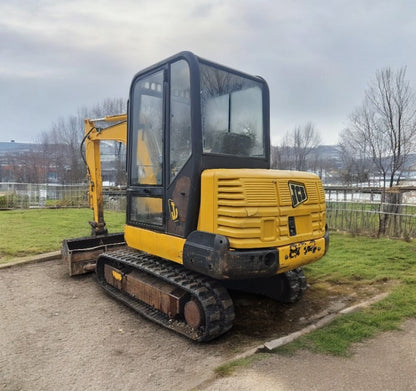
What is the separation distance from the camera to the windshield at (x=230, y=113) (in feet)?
13.7

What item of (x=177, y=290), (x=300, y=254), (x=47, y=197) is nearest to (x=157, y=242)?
(x=177, y=290)

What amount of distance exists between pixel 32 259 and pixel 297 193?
227 inches

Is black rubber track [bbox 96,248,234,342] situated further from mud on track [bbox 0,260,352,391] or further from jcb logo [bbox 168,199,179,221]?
jcb logo [bbox 168,199,179,221]

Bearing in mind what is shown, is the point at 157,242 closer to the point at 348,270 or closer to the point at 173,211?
the point at 173,211

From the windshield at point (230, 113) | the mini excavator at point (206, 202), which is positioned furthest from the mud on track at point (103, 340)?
the windshield at point (230, 113)

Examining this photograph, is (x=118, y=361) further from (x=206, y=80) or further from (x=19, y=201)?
(x=19, y=201)

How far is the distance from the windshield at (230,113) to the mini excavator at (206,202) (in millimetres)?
13

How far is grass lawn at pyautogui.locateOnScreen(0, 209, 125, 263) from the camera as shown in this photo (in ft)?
27.5

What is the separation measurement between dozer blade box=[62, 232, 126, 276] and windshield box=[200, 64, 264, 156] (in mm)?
3577

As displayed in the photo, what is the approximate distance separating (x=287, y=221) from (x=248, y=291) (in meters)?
2.04

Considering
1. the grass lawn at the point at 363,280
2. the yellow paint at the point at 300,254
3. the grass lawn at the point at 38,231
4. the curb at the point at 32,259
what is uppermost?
the yellow paint at the point at 300,254

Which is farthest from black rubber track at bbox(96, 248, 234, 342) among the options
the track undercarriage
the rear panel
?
the rear panel

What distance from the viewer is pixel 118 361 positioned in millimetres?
3697

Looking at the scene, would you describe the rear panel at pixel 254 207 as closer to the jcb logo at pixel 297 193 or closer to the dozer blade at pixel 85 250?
the jcb logo at pixel 297 193
